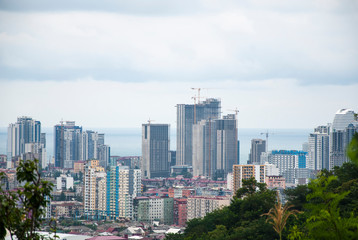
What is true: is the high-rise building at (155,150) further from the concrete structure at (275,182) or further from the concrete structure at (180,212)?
the concrete structure at (180,212)

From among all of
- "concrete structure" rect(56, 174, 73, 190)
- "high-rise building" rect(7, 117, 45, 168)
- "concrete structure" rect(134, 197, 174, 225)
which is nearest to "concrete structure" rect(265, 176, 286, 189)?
"concrete structure" rect(134, 197, 174, 225)

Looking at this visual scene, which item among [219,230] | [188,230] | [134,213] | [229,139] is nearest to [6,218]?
[219,230]

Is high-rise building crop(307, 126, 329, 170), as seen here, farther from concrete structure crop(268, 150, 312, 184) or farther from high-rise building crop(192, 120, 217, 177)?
high-rise building crop(192, 120, 217, 177)

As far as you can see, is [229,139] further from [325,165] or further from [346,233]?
[346,233]

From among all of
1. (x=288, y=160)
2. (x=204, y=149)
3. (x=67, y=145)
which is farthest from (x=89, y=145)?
(x=288, y=160)

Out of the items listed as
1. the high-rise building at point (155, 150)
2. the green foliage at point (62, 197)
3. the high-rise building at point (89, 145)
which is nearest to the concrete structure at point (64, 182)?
the green foliage at point (62, 197)

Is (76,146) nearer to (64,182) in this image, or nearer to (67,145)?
(67,145)

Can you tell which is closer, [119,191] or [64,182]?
[119,191]

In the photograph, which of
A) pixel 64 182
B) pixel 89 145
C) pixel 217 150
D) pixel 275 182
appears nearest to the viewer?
pixel 275 182
